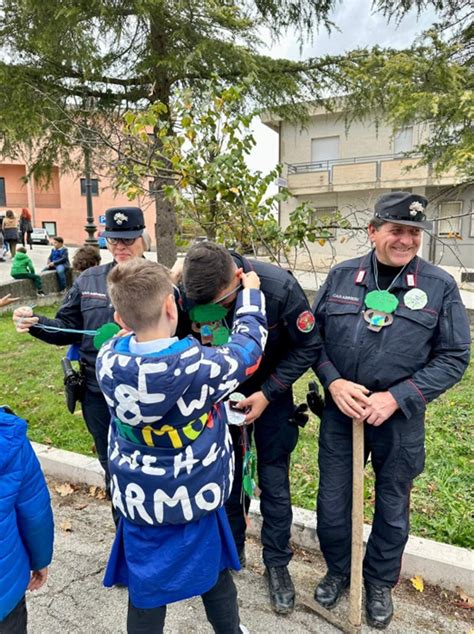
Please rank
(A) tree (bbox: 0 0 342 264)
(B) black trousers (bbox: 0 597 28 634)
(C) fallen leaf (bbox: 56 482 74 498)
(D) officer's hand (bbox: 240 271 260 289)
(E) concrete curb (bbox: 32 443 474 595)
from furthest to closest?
(A) tree (bbox: 0 0 342 264) < (C) fallen leaf (bbox: 56 482 74 498) < (E) concrete curb (bbox: 32 443 474 595) < (D) officer's hand (bbox: 240 271 260 289) < (B) black trousers (bbox: 0 597 28 634)

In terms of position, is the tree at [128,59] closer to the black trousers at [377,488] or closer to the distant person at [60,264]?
the distant person at [60,264]

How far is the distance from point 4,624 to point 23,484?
1.70ft

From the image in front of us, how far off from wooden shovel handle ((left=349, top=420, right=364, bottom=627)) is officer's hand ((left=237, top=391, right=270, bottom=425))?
45 centimetres

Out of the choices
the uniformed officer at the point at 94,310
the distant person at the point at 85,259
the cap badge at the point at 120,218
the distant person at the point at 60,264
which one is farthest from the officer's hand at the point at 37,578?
the distant person at the point at 60,264

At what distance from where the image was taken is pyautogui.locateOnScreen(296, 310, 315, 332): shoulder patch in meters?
2.26

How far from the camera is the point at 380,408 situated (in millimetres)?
2102

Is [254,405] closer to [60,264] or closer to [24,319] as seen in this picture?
[24,319]

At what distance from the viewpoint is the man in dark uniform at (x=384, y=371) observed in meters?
2.14

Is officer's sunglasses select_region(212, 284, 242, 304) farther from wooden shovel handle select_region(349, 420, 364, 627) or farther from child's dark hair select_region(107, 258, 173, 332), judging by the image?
wooden shovel handle select_region(349, 420, 364, 627)

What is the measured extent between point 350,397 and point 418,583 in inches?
48.5

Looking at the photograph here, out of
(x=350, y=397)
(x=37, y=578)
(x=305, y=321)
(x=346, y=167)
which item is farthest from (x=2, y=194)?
(x=350, y=397)

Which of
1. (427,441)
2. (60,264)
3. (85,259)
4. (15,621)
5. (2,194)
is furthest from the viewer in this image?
(2,194)

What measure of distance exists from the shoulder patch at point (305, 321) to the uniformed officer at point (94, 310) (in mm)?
1074

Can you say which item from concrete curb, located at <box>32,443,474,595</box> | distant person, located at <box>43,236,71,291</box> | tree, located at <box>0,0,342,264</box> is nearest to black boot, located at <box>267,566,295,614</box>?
concrete curb, located at <box>32,443,474,595</box>
